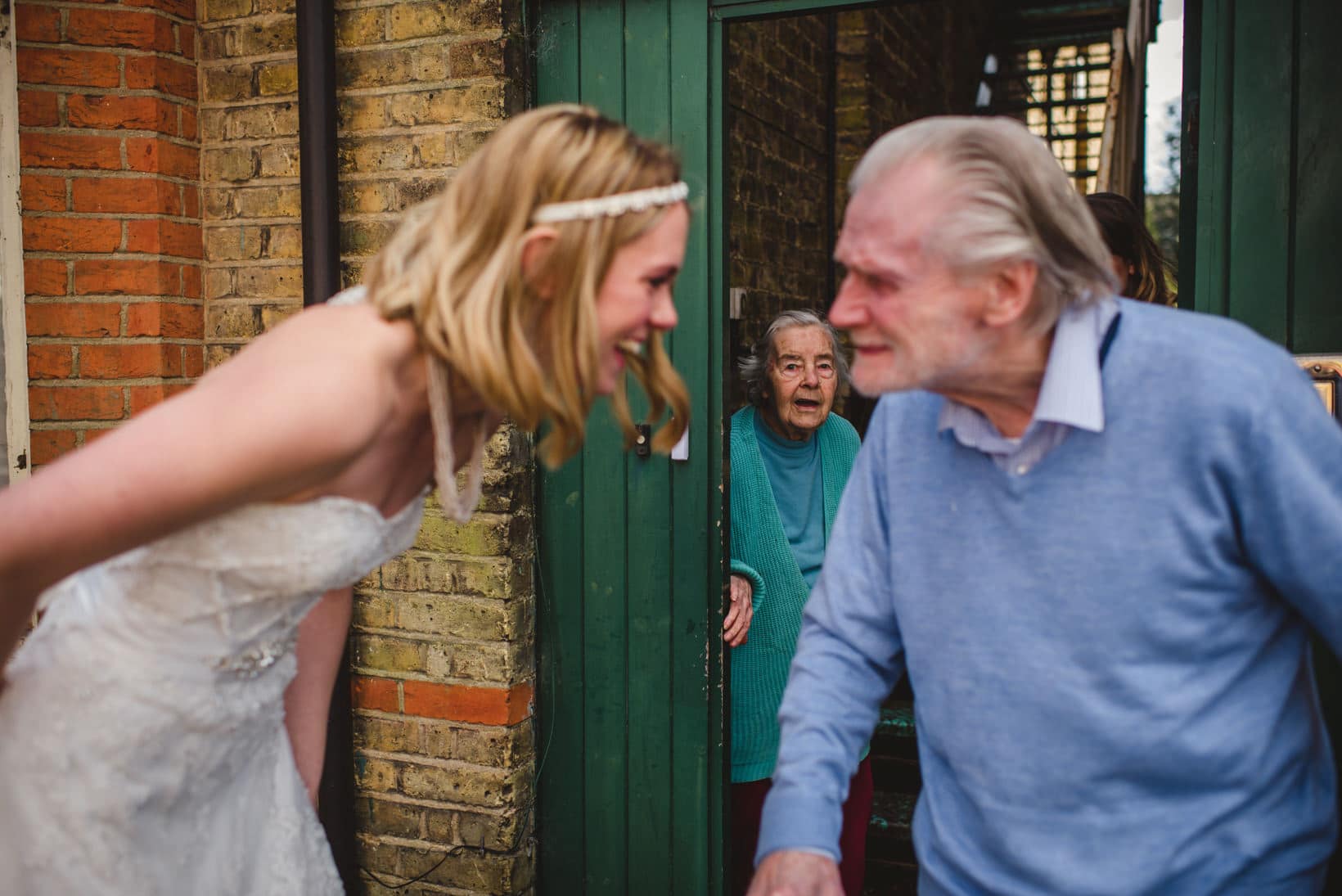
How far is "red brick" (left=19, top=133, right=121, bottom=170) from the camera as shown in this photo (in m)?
3.06

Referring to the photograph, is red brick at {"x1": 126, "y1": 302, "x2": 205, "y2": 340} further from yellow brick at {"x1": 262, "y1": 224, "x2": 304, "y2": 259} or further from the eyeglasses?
the eyeglasses

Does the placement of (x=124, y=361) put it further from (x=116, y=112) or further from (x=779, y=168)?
(x=779, y=168)

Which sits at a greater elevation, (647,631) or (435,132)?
(435,132)

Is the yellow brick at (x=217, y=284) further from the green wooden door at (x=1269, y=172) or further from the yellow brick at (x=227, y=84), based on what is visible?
the green wooden door at (x=1269, y=172)

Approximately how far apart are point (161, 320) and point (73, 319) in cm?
23

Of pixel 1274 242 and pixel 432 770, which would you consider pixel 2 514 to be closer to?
pixel 432 770

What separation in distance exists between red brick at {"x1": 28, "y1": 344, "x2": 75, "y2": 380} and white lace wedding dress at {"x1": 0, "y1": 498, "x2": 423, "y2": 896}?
1.57 metres

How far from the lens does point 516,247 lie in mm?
1561

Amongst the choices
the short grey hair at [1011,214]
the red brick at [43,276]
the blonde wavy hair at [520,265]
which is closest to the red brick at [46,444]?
the red brick at [43,276]

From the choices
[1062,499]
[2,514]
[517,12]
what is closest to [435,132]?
[517,12]

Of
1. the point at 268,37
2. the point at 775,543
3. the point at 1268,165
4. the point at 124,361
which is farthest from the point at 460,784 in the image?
the point at 1268,165

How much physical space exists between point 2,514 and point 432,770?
6.65 feet

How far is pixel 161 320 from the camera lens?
10.3 ft

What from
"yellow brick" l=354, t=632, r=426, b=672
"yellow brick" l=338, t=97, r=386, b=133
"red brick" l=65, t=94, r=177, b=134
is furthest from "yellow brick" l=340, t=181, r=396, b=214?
"yellow brick" l=354, t=632, r=426, b=672
